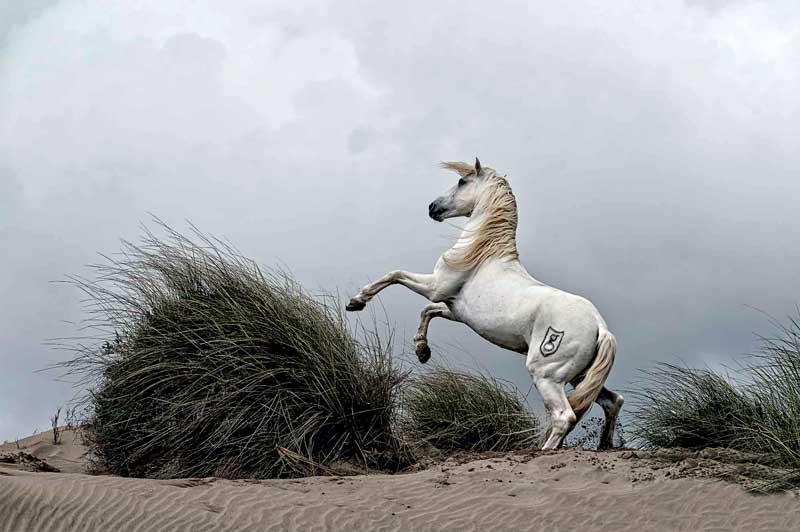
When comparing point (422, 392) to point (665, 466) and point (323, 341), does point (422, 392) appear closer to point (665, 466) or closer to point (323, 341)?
point (323, 341)

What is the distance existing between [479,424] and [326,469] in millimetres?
2335

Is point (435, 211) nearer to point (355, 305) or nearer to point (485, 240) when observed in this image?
point (485, 240)

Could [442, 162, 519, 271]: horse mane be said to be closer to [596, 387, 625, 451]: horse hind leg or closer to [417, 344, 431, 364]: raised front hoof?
[417, 344, 431, 364]: raised front hoof

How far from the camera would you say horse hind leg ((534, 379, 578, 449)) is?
781 centimetres

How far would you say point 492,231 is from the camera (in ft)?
28.9

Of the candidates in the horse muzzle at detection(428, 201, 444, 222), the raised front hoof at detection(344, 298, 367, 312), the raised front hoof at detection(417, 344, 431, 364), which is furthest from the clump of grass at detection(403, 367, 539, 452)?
the horse muzzle at detection(428, 201, 444, 222)

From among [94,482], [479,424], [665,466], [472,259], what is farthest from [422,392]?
[94,482]

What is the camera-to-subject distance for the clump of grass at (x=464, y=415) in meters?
9.34

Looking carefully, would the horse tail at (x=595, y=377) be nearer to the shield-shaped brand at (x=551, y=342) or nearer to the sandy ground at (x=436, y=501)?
the shield-shaped brand at (x=551, y=342)

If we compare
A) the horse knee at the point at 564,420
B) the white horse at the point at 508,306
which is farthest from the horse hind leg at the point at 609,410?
the horse knee at the point at 564,420

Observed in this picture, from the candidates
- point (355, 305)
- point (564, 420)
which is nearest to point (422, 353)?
point (355, 305)

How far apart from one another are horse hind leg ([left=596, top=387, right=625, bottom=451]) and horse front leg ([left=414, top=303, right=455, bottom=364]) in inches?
64.7

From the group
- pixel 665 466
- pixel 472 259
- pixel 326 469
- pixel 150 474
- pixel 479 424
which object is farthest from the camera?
pixel 479 424

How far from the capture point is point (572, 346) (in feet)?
26.2
